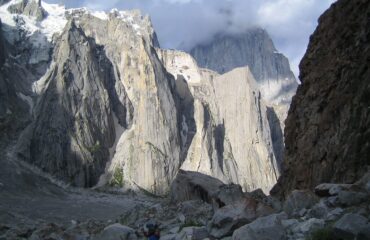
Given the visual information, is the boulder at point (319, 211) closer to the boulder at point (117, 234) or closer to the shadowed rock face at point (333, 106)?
the shadowed rock face at point (333, 106)

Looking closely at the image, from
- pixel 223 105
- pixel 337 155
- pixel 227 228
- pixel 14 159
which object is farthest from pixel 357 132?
pixel 223 105

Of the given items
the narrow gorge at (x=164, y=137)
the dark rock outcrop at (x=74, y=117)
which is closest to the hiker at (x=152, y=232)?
the narrow gorge at (x=164, y=137)

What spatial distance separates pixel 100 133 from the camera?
138125mm

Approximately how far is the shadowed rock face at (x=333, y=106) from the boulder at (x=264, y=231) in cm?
749

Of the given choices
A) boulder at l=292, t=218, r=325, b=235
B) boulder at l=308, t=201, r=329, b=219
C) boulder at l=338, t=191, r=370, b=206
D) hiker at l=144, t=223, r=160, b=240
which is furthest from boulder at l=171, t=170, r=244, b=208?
boulder at l=292, t=218, r=325, b=235

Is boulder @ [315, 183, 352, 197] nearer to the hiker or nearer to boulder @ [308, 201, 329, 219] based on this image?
boulder @ [308, 201, 329, 219]

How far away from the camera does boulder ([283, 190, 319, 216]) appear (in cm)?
1522

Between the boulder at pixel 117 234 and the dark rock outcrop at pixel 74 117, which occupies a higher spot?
the dark rock outcrop at pixel 74 117

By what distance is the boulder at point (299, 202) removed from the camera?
599 inches

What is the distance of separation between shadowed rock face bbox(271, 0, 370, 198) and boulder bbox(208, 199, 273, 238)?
222 inches

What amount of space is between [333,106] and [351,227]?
14338mm

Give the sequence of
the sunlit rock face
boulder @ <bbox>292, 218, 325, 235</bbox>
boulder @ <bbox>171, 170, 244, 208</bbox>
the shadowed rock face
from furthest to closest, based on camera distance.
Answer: the sunlit rock face
boulder @ <bbox>171, 170, 244, 208</bbox>
the shadowed rock face
boulder @ <bbox>292, 218, 325, 235</bbox>

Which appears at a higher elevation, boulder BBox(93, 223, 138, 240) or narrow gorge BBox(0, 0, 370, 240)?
narrow gorge BBox(0, 0, 370, 240)

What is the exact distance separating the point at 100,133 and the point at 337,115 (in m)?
117
